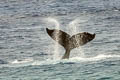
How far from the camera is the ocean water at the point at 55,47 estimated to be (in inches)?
1180

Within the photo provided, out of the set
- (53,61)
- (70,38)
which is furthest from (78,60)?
(70,38)

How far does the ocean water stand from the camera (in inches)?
1180

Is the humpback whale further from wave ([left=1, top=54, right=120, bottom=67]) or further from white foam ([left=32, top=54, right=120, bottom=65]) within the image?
white foam ([left=32, top=54, right=120, bottom=65])

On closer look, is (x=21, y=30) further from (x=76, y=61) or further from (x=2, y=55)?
(x=76, y=61)

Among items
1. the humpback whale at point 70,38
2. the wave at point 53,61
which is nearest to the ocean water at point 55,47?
the wave at point 53,61

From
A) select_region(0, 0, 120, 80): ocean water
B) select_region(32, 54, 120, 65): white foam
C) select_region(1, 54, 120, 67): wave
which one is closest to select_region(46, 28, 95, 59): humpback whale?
select_region(0, 0, 120, 80): ocean water

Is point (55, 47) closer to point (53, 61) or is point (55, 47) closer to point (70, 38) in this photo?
point (53, 61)

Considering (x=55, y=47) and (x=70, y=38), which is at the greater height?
(x=70, y=38)

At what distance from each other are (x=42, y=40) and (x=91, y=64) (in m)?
14.1

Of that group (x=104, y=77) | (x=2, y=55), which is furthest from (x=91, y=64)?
(x=2, y=55)

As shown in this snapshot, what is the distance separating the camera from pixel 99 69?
99.8 ft

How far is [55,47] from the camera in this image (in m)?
43.5

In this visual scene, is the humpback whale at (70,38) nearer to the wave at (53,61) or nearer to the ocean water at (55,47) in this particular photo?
the ocean water at (55,47)

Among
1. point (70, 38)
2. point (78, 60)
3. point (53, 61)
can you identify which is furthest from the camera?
point (53, 61)
